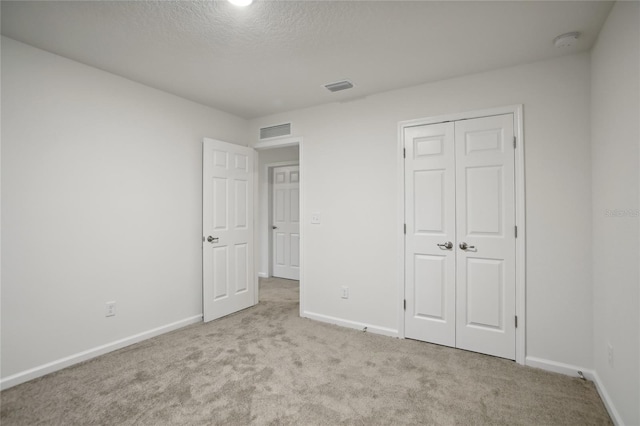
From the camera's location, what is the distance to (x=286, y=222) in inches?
227

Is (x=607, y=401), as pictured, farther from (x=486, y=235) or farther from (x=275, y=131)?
(x=275, y=131)

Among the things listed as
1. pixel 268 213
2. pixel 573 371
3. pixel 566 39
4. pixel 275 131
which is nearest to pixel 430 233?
pixel 573 371

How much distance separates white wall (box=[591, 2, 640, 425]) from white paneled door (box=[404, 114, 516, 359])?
56 cm

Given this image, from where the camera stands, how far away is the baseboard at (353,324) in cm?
312

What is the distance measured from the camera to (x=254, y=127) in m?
4.15

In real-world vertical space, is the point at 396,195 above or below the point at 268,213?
above

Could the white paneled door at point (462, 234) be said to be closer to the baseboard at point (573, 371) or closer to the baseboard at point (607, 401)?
the baseboard at point (573, 371)

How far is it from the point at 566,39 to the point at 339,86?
5.79 ft

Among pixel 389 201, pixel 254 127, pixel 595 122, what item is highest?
pixel 254 127

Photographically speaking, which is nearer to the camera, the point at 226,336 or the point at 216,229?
the point at 226,336

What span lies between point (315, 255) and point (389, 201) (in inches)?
43.4

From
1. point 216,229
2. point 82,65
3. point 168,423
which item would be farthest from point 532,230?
point 82,65

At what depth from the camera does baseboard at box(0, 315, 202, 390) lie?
220cm

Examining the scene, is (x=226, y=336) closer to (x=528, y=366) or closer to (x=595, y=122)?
(x=528, y=366)
